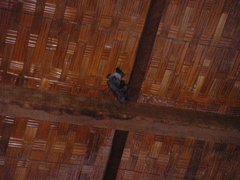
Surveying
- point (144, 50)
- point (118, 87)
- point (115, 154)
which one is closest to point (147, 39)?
point (144, 50)

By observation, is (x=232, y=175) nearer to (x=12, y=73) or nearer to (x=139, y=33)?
(x=139, y=33)

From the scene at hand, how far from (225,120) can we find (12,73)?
2.23 m

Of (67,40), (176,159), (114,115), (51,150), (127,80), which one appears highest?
(67,40)

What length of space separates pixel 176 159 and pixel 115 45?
64.9 inches

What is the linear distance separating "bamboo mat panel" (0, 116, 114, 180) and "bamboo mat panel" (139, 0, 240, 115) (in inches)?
32.4

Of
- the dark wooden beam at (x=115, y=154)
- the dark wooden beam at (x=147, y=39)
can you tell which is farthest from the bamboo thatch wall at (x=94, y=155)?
the dark wooden beam at (x=147, y=39)

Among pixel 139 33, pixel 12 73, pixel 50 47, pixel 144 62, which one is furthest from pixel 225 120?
pixel 12 73

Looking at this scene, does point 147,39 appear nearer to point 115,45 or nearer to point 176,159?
point 115,45

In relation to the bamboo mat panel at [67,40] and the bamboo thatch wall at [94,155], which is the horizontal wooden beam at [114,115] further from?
the bamboo thatch wall at [94,155]

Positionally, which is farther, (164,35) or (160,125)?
(164,35)

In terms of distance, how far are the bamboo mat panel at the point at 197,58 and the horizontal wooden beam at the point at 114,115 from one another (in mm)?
744

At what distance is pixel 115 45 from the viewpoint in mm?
3242

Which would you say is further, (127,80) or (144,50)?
(127,80)

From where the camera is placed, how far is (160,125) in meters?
2.55
